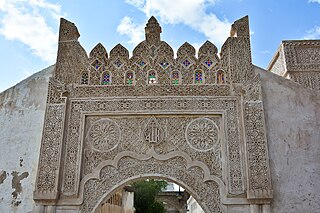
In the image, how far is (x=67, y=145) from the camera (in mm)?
4777

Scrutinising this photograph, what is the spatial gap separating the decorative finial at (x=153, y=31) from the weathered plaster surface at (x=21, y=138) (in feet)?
5.19

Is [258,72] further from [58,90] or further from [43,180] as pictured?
[43,180]

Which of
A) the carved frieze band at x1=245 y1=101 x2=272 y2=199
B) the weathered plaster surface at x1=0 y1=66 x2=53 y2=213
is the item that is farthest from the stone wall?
the carved frieze band at x1=245 y1=101 x2=272 y2=199

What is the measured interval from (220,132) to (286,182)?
42.1 inches

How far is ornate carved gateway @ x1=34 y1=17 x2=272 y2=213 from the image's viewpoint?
178 inches

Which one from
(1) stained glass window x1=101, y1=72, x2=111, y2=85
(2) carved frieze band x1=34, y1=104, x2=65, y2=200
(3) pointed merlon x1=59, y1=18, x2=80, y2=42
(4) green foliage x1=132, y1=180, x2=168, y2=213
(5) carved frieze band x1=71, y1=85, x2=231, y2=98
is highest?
(3) pointed merlon x1=59, y1=18, x2=80, y2=42

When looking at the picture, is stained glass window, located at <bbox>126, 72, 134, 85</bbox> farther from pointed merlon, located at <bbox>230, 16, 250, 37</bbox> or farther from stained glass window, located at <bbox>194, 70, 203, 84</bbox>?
pointed merlon, located at <bbox>230, 16, 250, 37</bbox>

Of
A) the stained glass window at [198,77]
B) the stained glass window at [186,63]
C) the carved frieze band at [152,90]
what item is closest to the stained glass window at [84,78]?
the carved frieze band at [152,90]

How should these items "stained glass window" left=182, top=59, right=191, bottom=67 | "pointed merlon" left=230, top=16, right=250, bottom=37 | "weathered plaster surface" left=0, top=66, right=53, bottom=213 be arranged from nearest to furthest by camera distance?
"weathered plaster surface" left=0, top=66, right=53, bottom=213 < "stained glass window" left=182, top=59, right=191, bottom=67 < "pointed merlon" left=230, top=16, right=250, bottom=37

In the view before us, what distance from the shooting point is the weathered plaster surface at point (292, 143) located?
14.5ft

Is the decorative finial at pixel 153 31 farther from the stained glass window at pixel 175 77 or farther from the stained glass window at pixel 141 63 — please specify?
the stained glass window at pixel 175 77

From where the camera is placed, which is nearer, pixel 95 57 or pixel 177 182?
pixel 177 182

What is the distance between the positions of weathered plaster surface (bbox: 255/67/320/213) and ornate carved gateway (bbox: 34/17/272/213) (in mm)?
173

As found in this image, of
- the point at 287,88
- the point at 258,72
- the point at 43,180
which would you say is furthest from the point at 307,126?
the point at 43,180
